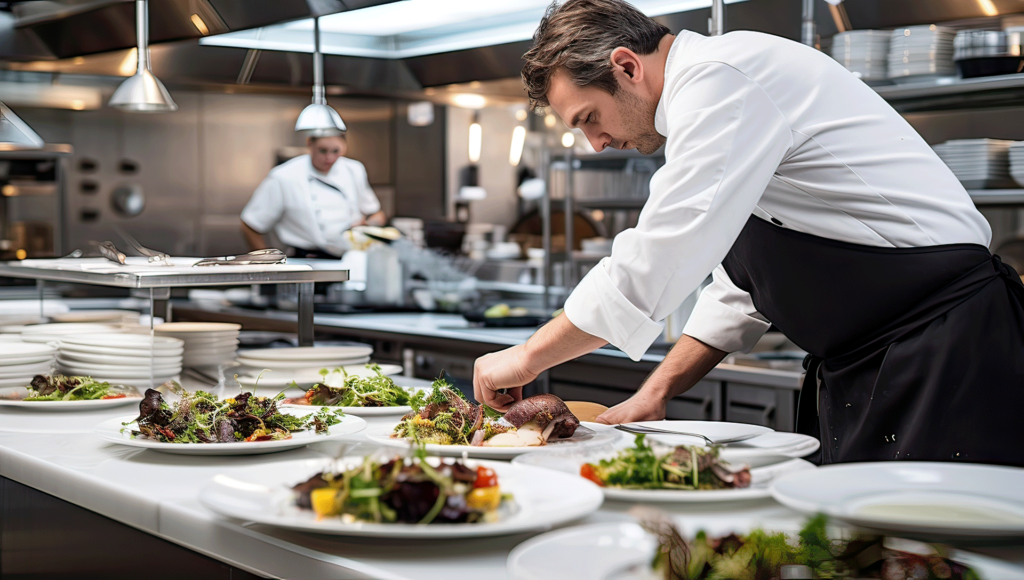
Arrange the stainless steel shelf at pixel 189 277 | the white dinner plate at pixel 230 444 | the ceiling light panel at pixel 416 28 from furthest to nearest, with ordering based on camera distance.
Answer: the ceiling light panel at pixel 416 28, the stainless steel shelf at pixel 189 277, the white dinner plate at pixel 230 444

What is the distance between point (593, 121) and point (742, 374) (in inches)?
63.3

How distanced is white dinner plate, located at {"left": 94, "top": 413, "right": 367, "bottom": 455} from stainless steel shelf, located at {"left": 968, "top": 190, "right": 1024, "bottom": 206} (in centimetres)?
271

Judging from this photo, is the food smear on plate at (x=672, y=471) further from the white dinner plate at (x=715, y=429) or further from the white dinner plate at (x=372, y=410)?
the white dinner plate at (x=372, y=410)

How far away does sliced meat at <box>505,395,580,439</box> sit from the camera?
140 centimetres

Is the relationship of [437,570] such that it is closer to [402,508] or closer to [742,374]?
[402,508]

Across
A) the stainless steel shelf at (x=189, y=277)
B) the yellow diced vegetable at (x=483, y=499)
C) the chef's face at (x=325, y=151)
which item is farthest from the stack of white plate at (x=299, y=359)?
the chef's face at (x=325, y=151)

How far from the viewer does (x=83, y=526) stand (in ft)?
4.47

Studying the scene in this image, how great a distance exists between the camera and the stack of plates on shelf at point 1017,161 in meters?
3.36

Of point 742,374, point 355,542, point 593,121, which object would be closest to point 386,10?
point 742,374

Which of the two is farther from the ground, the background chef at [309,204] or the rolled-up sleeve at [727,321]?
the background chef at [309,204]

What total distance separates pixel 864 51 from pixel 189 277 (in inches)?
105

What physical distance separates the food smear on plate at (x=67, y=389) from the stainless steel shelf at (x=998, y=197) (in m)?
2.87

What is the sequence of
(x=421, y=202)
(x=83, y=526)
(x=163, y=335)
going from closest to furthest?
(x=83, y=526) < (x=163, y=335) < (x=421, y=202)

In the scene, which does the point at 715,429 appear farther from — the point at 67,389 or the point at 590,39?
the point at 67,389
